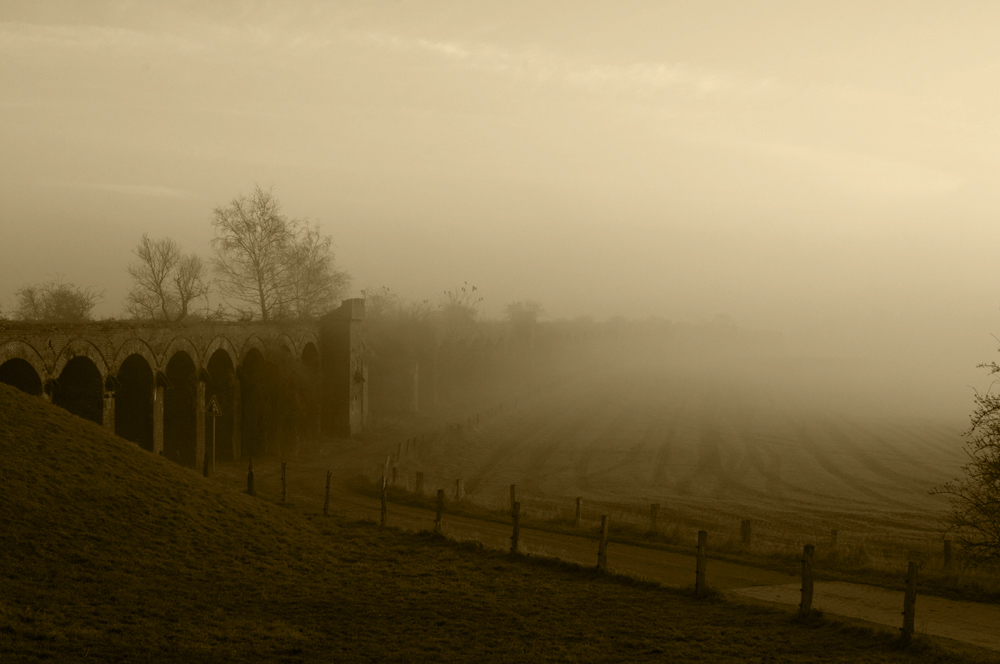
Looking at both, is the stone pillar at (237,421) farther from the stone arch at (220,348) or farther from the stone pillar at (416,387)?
the stone pillar at (416,387)

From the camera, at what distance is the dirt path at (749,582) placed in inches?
466

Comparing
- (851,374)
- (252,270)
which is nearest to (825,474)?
(252,270)

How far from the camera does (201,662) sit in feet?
28.5

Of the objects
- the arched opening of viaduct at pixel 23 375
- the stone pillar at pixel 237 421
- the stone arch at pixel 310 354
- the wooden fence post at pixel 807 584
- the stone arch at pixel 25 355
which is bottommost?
the stone pillar at pixel 237 421

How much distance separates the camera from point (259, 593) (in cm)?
1189

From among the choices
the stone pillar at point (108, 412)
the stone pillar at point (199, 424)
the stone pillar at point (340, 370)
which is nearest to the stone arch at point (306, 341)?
the stone pillar at point (340, 370)

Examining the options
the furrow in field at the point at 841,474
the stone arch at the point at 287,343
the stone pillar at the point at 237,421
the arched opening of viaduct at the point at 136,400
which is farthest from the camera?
the stone arch at the point at 287,343

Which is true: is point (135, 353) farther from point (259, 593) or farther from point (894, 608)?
point (894, 608)

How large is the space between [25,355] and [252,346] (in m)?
13.1

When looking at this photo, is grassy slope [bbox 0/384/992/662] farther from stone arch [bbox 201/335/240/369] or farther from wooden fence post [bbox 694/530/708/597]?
stone arch [bbox 201/335/240/369]

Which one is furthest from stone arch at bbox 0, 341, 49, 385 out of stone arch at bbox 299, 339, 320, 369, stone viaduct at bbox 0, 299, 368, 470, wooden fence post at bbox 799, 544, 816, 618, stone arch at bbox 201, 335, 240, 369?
→ stone arch at bbox 299, 339, 320, 369

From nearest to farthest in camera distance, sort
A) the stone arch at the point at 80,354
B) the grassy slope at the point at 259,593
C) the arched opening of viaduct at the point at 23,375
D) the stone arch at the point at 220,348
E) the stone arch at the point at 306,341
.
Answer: the grassy slope at the point at 259,593, the arched opening of viaduct at the point at 23,375, the stone arch at the point at 80,354, the stone arch at the point at 220,348, the stone arch at the point at 306,341

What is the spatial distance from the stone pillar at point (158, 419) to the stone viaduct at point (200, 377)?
0.12ft

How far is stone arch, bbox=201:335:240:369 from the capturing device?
28680 mm
